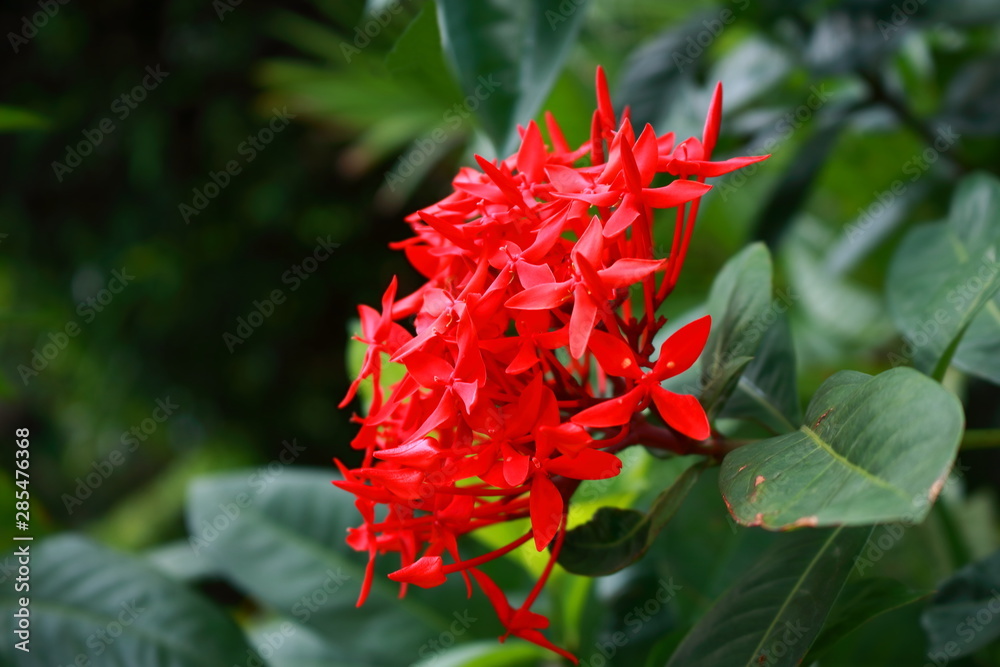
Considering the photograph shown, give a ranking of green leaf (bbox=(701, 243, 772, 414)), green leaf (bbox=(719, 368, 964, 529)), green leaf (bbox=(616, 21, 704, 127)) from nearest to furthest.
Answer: green leaf (bbox=(719, 368, 964, 529)) → green leaf (bbox=(701, 243, 772, 414)) → green leaf (bbox=(616, 21, 704, 127))

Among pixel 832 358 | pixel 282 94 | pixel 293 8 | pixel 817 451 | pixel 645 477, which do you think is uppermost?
pixel 293 8

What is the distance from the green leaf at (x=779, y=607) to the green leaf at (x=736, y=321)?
0.10 metres

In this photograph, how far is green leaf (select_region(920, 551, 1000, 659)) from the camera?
0.54 metres

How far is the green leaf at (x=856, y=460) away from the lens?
0.29 metres

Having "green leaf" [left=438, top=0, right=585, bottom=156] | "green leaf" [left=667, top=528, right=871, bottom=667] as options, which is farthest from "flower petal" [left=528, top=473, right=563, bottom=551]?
"green leaf" [left=438, top=0, right=585, bottom=156]

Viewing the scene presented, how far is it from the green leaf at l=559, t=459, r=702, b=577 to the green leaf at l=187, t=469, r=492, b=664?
37 centimetres

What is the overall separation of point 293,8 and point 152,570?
8.67 ft

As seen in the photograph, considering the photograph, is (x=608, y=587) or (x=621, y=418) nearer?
(x=621, y=418)

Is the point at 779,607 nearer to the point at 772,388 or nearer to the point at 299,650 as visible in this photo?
the point at 772,388

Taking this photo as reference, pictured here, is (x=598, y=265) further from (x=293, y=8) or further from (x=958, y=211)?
(x=293, y=8)

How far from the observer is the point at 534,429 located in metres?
0.39

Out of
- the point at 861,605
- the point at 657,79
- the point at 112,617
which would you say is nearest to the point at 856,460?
the point at 861,605

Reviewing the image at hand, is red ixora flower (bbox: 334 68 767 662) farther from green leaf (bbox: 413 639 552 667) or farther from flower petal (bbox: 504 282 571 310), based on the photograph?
green leaf (bbox: 413 639 552 667)

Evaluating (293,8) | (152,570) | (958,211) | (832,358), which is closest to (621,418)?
(958,211)
